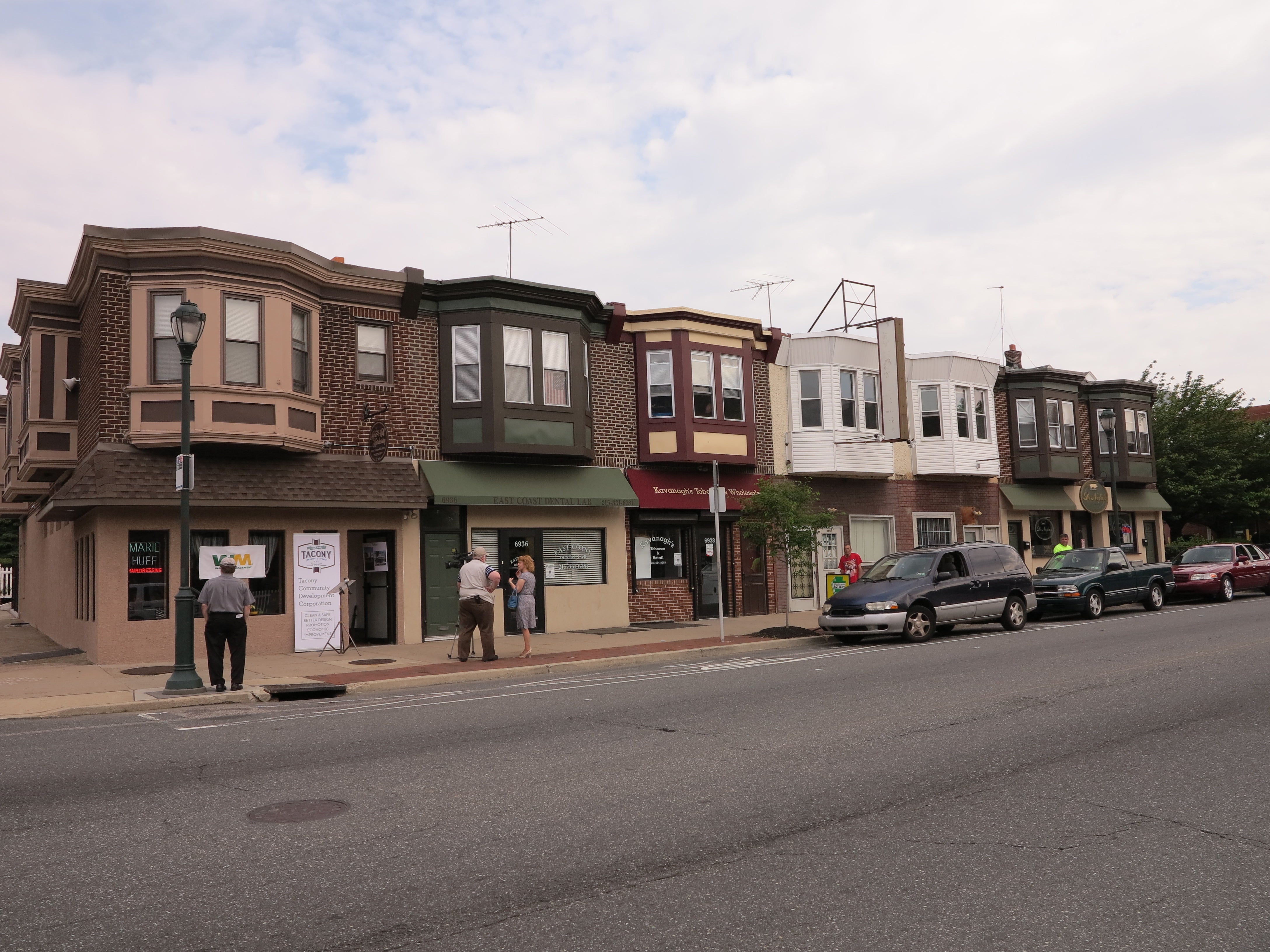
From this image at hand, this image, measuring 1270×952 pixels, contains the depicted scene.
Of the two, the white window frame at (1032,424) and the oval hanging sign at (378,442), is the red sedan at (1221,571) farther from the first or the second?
the oval hanging sign at (378,442)

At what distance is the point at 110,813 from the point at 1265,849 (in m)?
6.58

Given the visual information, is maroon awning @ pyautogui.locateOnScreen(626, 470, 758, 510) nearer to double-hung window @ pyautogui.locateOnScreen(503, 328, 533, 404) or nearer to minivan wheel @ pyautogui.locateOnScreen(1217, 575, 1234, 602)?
double-hung window @ pyautogui.locateOnScreen(503, 328, 533, 404)

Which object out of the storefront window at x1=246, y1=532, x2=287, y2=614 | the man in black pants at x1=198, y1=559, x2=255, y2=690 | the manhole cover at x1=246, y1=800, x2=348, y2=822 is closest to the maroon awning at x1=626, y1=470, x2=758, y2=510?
the storefront window at x1=246, y1=532, x2=287, y2=614

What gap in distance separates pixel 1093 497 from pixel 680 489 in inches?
540

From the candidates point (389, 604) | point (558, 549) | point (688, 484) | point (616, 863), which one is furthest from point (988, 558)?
point (616, 863)

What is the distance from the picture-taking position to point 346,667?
15.3 meters

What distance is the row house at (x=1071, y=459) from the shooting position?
31078 mm

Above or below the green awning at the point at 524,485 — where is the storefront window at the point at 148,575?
below

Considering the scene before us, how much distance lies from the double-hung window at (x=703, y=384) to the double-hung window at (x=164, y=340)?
1092 cm

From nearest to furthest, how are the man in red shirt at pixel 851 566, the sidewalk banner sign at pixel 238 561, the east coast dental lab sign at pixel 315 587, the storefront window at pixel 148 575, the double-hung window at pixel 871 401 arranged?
the storefront window at pixel 148 575 < the sidewalk banner sign at pixel 238 561 < the east coast dental lab sign at pixel 315 587 < the man in red shirt at pixel 851 566 < the double-hung window at pixel 871 401

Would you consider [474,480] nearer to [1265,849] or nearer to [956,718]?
[956,718]

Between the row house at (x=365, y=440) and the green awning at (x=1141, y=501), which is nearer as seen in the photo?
the row house at (x=365, y=440)

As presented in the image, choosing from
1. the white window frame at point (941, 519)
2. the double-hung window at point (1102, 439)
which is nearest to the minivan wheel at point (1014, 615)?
the white window frame at point (941, 519)

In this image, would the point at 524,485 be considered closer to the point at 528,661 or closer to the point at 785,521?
the point at 785,521
